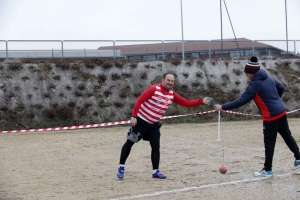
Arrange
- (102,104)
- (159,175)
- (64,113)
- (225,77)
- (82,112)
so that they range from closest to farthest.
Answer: (159,175) → (64,113) → (82,112) → (102,104) → (225,77)

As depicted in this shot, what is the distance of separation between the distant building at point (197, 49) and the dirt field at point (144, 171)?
14.6 meters

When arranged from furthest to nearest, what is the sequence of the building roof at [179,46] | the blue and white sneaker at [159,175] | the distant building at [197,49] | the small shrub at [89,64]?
the building roof at [179,46] → the distant building at [197,49] → the small shrub at [89,64] → the blue and white sneaker at [159,175]

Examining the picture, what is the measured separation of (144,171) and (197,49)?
73.0ft

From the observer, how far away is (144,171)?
29.8ft

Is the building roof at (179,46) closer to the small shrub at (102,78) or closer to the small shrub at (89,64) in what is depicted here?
the small shrub at (89,64)

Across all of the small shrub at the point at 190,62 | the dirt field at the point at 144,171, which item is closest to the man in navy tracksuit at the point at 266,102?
the dirt field at the point at 144,171

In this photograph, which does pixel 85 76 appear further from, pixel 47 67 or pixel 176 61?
pixel 176 61

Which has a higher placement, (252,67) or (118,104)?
(252,67)

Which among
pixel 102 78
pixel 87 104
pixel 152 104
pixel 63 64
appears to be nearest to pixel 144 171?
Result: pixel 152 104

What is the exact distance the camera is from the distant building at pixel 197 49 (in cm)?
2875

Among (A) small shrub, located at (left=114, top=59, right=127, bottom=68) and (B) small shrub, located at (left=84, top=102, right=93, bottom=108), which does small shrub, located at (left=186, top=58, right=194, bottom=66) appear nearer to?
(A) small shrub, located at (left=114, top=59, right=127, bottom=68)

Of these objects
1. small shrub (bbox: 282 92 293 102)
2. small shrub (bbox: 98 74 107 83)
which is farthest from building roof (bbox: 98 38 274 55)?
small shrub (bbox: 282 92 293 102)

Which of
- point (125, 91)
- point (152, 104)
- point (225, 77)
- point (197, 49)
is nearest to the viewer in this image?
point (152, 104)

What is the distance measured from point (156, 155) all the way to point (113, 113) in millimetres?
14959
